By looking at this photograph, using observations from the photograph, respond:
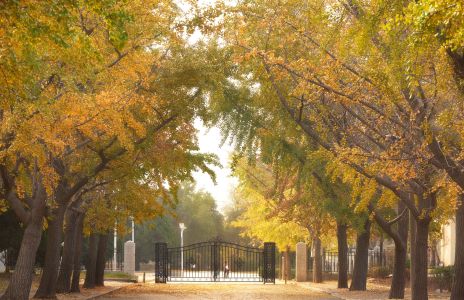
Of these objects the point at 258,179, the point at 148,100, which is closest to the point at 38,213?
the point at 148,100

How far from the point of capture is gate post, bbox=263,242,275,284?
138 feet

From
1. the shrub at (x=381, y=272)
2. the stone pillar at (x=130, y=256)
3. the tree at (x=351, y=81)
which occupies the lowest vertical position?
the shrub at (x=381, y=272)

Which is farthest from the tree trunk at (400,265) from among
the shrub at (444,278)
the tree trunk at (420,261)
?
the tree trunk at (420,261)

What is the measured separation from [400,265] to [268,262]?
1746 cm

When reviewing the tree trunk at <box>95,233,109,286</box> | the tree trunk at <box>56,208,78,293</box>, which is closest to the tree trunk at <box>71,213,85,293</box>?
the tree trunk at <box>56,208,78,293</box>

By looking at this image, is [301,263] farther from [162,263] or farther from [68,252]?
[68,252]

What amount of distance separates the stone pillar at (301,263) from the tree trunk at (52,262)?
2210cm

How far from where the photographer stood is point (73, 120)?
17641mm

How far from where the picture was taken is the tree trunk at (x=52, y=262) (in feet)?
78.2

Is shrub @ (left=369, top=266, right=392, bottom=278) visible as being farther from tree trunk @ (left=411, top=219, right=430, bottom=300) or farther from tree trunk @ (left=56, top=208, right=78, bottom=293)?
tree trunk @ (left=411, top=219, right=430, bottom=300)

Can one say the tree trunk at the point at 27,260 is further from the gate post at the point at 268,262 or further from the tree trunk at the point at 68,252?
the gate post at the point at 268,262

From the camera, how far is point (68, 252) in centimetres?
2753

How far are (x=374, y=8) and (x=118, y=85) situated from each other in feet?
20.4

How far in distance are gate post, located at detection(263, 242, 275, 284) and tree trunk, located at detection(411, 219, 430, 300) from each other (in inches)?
831
